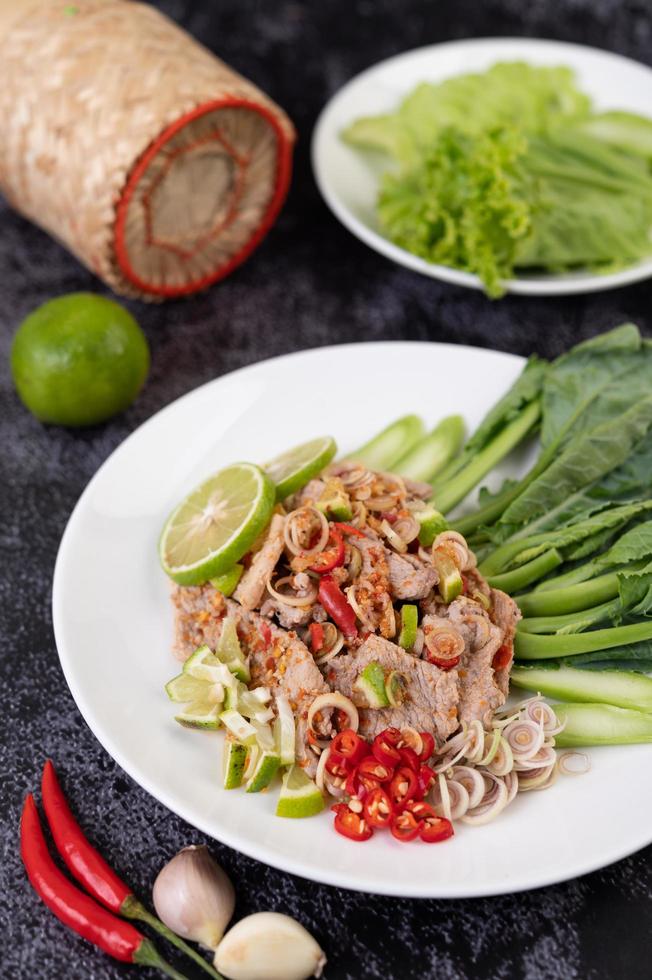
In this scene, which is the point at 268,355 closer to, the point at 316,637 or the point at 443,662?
the point at 316,637

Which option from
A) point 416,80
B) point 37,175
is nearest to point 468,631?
point 37,175

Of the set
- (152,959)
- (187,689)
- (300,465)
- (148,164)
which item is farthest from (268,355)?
(152,959)

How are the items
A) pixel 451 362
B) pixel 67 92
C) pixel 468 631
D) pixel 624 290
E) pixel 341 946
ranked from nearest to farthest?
pixel 341 946 < pixel 468 631 < pixel 451 362 < pixel 67 92 < pixel 624 290

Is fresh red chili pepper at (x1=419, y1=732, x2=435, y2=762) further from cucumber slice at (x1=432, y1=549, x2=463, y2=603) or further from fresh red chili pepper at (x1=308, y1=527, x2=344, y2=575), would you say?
fresh red chili pepper at (x1=308, y1=527, x2=344, y2=575)

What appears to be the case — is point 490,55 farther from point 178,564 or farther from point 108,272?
point 178,564

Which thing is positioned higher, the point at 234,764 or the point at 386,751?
the point at 386,751

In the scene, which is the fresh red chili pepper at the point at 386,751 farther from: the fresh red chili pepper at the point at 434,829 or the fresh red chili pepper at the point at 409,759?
the fresh red chili pepper at the point at 434,829
